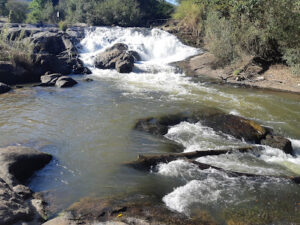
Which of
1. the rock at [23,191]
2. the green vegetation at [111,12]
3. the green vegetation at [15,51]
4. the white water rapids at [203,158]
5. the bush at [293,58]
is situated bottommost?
the rock at [23,191]

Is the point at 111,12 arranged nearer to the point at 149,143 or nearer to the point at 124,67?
the point at 124,67

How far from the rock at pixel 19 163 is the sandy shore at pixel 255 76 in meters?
12.2

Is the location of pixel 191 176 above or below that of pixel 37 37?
below

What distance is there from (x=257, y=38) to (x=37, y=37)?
56.0 feet

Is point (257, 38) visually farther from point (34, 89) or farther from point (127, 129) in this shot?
point (34, 89)

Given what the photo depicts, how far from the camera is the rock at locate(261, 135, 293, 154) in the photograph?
738 cm

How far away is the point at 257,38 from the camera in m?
16.1

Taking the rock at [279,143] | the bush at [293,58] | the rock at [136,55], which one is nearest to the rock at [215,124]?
the rock at [279,143]

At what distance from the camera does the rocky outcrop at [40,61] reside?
15797 millimetres

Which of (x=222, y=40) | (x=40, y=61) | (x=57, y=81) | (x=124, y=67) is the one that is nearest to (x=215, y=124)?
(x=57, y=81)

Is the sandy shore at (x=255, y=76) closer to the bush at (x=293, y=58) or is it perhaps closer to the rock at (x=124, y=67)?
the bush at (x=293, y=58)

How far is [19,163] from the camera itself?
596cm

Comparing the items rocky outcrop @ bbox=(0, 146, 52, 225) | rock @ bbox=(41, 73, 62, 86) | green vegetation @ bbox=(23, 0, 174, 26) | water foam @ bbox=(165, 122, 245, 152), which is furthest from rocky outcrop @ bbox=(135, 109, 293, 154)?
green vegetation @ bbox=(23, 0, 174, 26)

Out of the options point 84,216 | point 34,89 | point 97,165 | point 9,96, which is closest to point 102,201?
point 84,216
